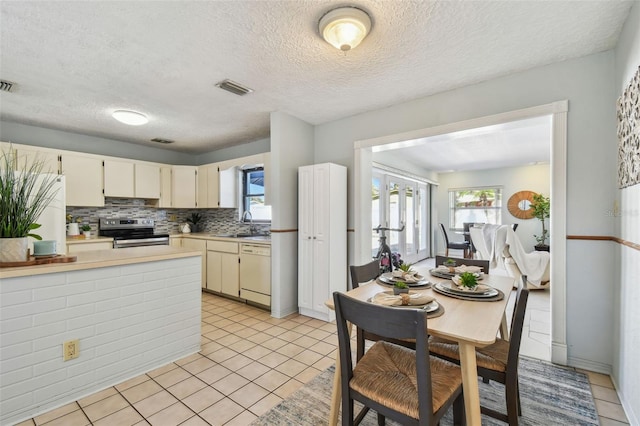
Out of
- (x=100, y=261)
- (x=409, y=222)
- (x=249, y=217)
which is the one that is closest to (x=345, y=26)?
(x=100, y=261)

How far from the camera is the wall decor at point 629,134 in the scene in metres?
1.59

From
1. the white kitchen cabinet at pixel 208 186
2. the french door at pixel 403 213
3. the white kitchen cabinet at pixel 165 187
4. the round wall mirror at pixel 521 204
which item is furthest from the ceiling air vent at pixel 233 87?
the round wall mirror at pixel 521 204

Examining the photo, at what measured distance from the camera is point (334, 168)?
3.34 meters

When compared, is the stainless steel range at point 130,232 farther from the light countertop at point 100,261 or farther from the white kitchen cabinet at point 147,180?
the light countertop at point 100,261

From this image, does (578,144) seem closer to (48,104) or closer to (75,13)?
(75,13)

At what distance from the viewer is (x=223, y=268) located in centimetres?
425

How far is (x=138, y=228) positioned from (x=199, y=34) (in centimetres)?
386

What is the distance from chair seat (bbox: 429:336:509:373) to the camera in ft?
4.95

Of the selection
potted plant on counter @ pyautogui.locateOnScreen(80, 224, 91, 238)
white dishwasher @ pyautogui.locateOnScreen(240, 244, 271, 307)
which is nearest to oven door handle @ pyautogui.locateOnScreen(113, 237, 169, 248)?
potted plant on counter @ pyautogui.locateOnScreen(80, 224, 91, 238)

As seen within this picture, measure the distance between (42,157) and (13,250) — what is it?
104 inches

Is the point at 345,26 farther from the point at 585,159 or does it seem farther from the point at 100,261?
the point at 100,261

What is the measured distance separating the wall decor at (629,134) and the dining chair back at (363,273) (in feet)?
5.23

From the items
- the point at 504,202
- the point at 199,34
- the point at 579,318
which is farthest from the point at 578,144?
the point at 504,202

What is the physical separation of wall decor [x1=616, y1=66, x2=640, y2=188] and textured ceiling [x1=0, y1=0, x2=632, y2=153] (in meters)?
0.51
